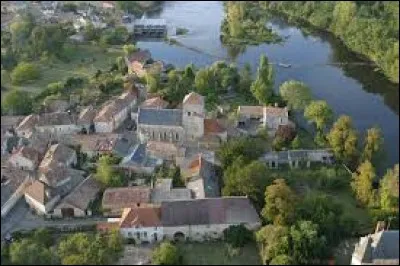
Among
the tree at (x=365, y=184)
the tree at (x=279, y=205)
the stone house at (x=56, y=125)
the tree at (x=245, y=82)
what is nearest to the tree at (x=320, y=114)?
the tree at (x=365, y=184)

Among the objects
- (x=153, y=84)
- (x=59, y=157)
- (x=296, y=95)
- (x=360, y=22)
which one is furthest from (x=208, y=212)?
(x=360, y=22)

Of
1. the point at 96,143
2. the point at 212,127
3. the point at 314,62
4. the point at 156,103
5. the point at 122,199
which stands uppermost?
the point at 314,62

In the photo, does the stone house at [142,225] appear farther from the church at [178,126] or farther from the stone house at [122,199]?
the church at [178,126]

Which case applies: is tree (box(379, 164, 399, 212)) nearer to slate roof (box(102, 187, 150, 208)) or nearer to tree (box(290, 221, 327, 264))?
tree (box(290, 221, 327, 264))

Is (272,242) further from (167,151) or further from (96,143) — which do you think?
(96,143)

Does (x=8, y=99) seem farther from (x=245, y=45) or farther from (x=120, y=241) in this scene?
(x=245, y=45)

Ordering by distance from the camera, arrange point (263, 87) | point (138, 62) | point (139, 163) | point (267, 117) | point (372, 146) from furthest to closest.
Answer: point (138, 62)
point (263, 87)
point (267, 117)
point (139, 163)
point (372, 146)
